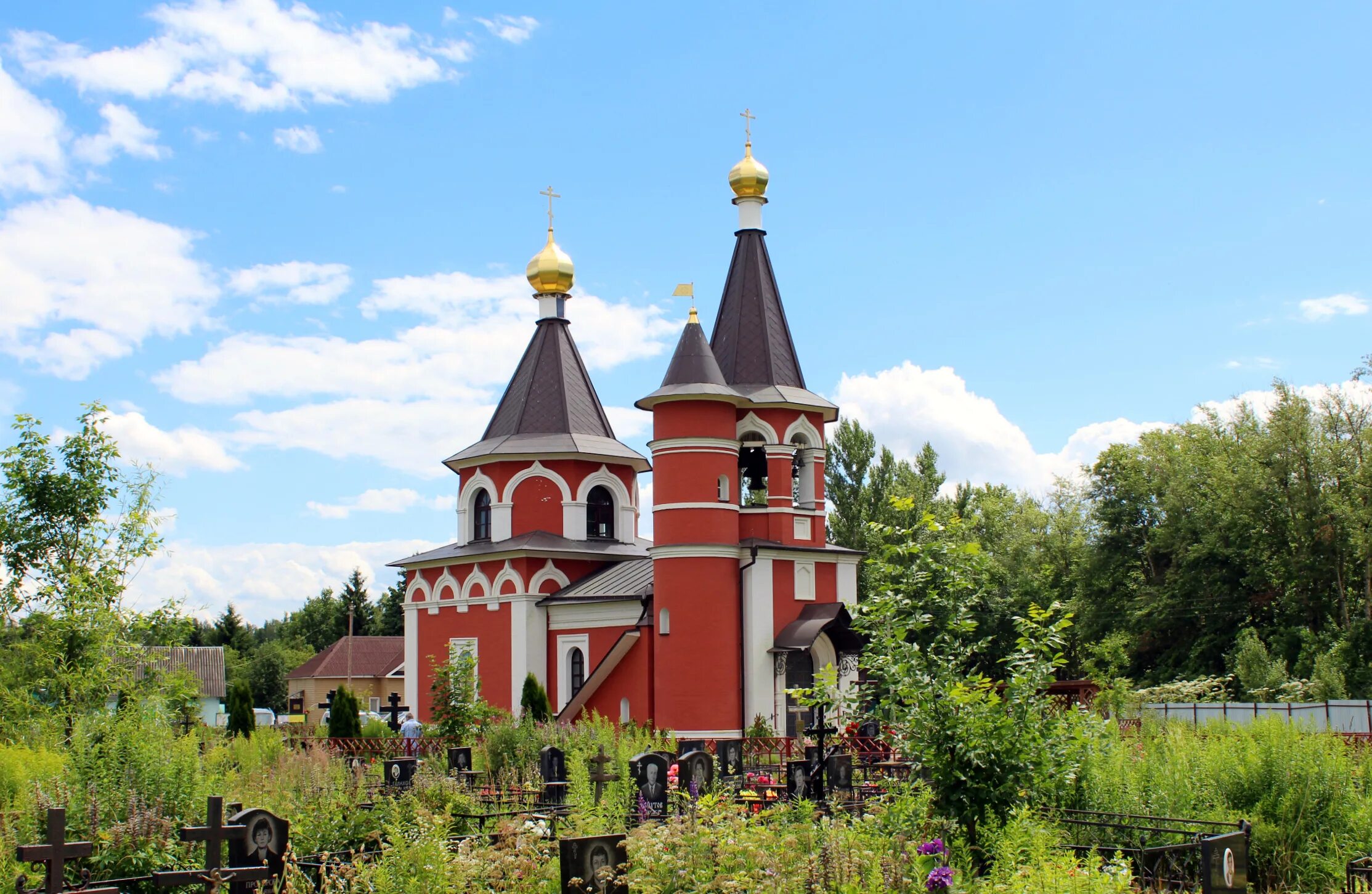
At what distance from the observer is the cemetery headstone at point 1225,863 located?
595cm

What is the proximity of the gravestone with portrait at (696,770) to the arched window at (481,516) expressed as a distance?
1779 cm

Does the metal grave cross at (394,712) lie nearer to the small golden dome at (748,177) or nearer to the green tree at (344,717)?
the green tree at (344,717)

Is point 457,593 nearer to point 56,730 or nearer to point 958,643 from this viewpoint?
point 56,730

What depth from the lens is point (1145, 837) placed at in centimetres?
872

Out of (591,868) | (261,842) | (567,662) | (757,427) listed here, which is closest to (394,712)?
(567,662)

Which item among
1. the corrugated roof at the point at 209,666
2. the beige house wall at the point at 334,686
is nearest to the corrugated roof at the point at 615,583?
the corrugated roof at the point at 209,666

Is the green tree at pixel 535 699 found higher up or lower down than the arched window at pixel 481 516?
lower down

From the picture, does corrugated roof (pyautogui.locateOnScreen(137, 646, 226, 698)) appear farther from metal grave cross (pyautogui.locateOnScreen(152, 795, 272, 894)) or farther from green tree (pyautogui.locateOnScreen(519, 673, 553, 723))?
metal grave cross (pyautogui.locateOnScreen(152, 795, 272, 894))

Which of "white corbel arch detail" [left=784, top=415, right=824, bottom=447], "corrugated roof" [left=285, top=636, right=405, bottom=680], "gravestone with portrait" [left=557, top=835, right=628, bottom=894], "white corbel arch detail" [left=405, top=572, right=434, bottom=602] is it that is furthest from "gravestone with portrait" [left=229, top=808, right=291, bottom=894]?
"corrugated roof" [left=285, top=636, right=405, bottom=680]

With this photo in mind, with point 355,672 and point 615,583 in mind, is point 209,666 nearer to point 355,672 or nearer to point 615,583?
point 355,672

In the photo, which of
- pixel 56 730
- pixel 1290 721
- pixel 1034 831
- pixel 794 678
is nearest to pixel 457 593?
pixel 794 678

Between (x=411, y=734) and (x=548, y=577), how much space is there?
5.32 metres

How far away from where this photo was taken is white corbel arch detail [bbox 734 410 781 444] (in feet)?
76.5

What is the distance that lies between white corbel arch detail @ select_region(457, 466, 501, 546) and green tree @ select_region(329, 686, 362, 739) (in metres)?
6.40
